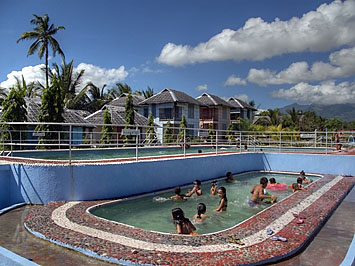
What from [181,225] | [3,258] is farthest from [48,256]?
[181,225]

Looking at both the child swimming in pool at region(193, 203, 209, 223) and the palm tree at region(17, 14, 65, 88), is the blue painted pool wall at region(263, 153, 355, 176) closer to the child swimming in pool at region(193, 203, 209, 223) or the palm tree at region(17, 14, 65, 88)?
the child swimming in pool at region(193, 203, 209, 223)

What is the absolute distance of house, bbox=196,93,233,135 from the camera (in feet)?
145

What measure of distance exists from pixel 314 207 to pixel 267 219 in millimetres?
2155

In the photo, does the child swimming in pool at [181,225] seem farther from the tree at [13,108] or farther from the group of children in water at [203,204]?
the tree at [13,108]

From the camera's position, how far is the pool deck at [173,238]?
4.67 meters

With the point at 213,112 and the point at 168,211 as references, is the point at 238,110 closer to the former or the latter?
the point at 213,112

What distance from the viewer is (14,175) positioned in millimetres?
8445

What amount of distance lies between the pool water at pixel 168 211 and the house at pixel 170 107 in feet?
85.6

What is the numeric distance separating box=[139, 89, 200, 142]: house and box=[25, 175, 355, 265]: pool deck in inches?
1167

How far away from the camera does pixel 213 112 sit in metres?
44.9

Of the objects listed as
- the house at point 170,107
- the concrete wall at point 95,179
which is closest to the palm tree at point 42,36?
the house at point 170,107

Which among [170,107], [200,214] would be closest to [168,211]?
[200,214]

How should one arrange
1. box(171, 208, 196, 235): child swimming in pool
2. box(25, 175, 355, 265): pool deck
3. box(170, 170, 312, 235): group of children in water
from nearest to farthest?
1. box(25, 175, 355, 265): pool deck
2. box(171, 208, 196, 235): child swimming in pool
3. box(170, 170, 312, 235): group of children in water

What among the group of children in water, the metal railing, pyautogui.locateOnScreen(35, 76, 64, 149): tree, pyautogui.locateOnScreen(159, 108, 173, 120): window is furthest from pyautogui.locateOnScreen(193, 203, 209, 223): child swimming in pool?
pyautogui.locateOnScreen(159, 108, 173, 120): window
